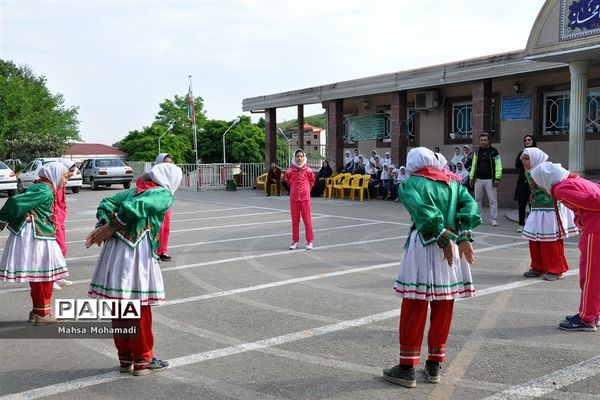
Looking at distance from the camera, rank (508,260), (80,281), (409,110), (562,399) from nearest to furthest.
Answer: (562,399), (80,281), (508,260), (409,110)

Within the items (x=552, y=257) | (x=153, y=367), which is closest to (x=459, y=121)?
(x=552, y=257)

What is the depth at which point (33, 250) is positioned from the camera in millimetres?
6160

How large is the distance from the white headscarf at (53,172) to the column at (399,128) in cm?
1570

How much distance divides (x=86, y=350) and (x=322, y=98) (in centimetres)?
2021

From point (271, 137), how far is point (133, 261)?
23.9 meters

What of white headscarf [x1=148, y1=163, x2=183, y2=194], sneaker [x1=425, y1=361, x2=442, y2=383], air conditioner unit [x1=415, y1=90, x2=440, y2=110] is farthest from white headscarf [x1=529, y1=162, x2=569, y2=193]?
air conditioner unit [x1=415, y1=90, x2=440, y2=110]

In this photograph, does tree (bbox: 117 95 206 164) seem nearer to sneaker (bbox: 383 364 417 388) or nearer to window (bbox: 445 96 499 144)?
window (bbox: 445 96 499 144)

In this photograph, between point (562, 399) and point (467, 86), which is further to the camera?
point (467, 86)

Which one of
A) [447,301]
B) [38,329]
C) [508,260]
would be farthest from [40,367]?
[508,260]

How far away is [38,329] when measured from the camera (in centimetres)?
604

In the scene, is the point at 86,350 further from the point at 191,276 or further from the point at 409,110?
the point at 409,110

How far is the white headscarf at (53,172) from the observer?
656 cm

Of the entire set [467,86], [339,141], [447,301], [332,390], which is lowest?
[332,390]

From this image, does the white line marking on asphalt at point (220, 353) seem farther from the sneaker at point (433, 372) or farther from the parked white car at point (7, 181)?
the parked white car at point (7, 181)
